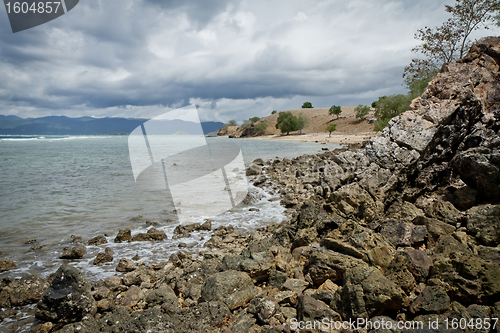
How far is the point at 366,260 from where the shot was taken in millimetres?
4113

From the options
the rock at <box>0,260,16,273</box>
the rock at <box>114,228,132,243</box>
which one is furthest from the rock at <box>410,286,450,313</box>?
the rock at <box>0,260,16,273</box>

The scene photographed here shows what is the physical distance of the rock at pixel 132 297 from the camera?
4793mm

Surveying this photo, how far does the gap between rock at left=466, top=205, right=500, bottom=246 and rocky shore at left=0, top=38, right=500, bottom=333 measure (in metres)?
0.02

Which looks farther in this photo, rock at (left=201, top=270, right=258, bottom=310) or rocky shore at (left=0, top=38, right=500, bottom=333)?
rock at (left=201, top=270, right=258, bottom=310)

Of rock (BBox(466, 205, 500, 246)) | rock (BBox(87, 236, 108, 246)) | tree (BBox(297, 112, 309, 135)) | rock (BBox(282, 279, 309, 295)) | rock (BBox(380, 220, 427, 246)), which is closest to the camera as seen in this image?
rock (BBox(282, 279, 309, 295))

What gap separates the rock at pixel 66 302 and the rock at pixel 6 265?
9.46 ft

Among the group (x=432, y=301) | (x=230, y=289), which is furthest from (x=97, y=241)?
(x=432, y=301)

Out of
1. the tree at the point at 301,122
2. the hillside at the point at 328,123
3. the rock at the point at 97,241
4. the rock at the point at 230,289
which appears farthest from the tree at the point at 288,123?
the rock at the point at 230,289

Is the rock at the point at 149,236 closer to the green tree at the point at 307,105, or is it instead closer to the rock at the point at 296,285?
the rock at the point at 296,285

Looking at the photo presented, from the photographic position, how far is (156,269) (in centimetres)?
635

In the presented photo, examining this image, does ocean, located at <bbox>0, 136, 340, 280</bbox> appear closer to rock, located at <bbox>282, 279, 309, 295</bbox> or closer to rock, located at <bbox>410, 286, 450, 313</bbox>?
rock, located at <bbox>282, 279, 309, 295</bbox>

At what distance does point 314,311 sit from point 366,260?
1323mm

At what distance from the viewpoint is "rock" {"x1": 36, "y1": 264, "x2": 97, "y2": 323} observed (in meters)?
4.45

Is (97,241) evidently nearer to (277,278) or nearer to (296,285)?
(277,278)
